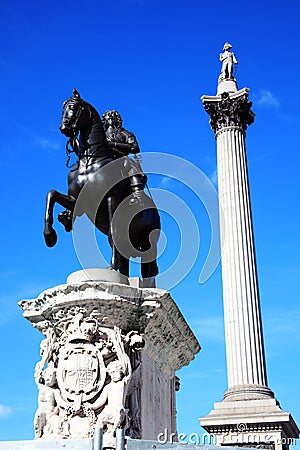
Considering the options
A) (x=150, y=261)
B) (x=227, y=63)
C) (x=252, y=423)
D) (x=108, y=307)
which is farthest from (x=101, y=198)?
(x=227, y=63)

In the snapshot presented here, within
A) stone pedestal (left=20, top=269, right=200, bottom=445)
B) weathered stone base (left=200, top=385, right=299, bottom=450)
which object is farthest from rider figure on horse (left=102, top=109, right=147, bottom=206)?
weathered stone base (left=200, top=385, right=299, bottom=450)

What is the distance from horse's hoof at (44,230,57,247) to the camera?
744 centimetres

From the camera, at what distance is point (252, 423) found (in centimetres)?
2270

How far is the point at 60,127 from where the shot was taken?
300 inches

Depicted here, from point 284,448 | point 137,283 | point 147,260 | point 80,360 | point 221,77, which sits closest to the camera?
point 80,360

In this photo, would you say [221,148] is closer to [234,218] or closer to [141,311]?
[234,218]

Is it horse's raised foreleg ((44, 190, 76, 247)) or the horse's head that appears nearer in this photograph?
horse's raised foreleg ((44, 190, 76, 247))

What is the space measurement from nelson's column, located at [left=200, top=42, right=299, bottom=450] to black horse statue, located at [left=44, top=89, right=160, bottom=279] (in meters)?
15.1

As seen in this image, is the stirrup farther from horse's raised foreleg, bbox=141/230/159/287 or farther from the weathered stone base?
the weathered stone base

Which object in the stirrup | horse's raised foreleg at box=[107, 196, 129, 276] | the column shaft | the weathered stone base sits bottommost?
horse's raised foreleg at box=[107, 196, 129, 276]

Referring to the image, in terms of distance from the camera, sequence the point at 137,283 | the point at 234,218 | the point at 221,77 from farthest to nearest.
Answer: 1. the point at 221,77
2. the point at 234,218
3. the point at 137,283

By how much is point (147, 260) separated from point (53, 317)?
146 cm

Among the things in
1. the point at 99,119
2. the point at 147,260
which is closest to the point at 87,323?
the point at 147,260

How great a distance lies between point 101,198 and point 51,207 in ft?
1.80
